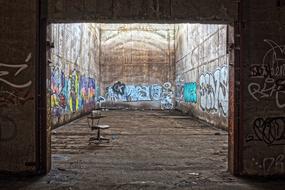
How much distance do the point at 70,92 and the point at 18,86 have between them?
499 inches

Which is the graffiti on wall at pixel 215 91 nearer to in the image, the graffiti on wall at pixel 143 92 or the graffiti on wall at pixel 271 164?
the graffiti on wall at pixel 271 164

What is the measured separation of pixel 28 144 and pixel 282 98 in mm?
4742

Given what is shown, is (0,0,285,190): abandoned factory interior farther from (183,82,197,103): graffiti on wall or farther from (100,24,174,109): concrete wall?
(100,24,174,109): concrete wall

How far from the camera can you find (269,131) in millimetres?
6801

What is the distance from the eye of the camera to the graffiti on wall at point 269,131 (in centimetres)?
680

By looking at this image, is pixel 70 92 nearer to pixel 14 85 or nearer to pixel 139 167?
pixel 139 167

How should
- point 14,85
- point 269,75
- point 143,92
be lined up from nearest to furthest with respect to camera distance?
point 14,85 → point 269,75 → point 143,92

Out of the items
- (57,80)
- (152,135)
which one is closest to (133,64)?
(57,80)

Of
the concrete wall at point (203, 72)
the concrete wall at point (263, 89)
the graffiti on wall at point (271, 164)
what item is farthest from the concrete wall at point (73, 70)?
the graffiti on wall at point (271, 164)

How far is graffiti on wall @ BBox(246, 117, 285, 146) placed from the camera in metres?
6.80

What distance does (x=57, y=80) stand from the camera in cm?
1620

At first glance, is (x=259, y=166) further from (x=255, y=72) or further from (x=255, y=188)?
(x=255, y=72)

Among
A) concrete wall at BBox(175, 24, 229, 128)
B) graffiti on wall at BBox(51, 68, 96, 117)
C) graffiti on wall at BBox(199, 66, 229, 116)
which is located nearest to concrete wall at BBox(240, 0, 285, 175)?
concrete wall at BBox(175, 24, 229, 128)

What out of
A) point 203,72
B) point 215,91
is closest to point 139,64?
point 203,72
